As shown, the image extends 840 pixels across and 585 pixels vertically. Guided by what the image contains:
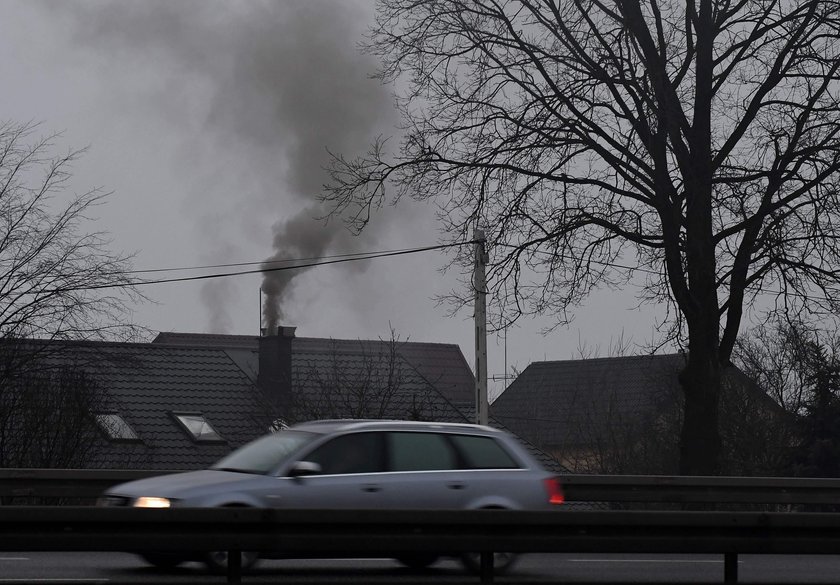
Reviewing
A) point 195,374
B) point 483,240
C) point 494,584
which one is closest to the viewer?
point 494,584

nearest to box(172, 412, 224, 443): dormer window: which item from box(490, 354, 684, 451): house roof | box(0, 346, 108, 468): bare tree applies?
box(0, 346, 108, 468): bare tree

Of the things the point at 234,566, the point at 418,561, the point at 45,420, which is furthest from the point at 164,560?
the point at 45,420

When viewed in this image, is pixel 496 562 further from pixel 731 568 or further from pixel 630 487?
pixel 630 487

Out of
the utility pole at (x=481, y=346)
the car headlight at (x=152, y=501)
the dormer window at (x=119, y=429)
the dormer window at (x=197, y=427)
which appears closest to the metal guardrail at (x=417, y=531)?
the car headlight at (x=152, y=501)

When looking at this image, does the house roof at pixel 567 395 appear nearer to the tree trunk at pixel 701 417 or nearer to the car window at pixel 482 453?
the tree trunk at pixel 701 417

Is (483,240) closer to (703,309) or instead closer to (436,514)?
(703,309)

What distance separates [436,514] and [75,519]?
97.6 inches

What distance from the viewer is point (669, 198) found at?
2050 centimetres

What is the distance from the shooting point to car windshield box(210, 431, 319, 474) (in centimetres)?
1137

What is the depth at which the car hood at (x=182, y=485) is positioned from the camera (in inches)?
425

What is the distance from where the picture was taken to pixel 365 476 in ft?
37.5

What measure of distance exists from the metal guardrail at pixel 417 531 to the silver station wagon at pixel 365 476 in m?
1.57

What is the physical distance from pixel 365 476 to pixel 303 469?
669 mm

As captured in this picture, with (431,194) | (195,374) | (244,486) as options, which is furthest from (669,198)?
(195,374)
